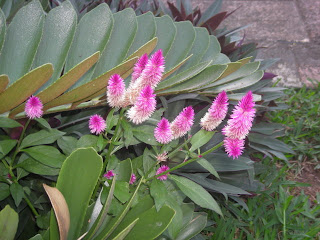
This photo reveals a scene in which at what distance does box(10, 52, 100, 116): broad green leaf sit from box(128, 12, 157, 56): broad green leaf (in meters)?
0.38

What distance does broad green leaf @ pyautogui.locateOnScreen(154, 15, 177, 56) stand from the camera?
4.73 feet

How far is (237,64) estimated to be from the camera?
1347 millimetres

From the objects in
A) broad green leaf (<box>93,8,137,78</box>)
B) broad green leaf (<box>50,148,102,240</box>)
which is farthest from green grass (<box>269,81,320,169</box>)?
broad green leaf (<box>50,148,102,240</box>)

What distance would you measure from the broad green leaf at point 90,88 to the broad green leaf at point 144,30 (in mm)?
274

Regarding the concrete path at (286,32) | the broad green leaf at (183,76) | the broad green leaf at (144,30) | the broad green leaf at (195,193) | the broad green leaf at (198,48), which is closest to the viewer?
the broad green leaf at (195,193)

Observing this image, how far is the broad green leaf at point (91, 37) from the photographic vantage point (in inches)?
51.7

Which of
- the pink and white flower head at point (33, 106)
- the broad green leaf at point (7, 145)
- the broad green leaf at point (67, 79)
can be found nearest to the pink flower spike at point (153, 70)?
the broad green leaf at point (67, 79)

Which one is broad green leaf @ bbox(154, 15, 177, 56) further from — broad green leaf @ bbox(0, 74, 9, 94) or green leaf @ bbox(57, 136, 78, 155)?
broad green leaf @ bbox(0, 74, 9, 94)

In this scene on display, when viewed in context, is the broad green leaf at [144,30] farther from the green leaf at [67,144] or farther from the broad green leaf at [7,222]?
the broad green leaf at [7,222]

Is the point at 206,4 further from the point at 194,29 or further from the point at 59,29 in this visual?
the point at 59,29

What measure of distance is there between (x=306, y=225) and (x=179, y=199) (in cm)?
92

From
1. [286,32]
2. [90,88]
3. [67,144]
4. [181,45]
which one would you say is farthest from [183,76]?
[286,32]

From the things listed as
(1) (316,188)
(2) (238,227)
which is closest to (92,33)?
(2) (238,227)

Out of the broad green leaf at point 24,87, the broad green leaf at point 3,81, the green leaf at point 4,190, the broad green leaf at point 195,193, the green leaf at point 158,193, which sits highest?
the broad green leaf at point 3,81
